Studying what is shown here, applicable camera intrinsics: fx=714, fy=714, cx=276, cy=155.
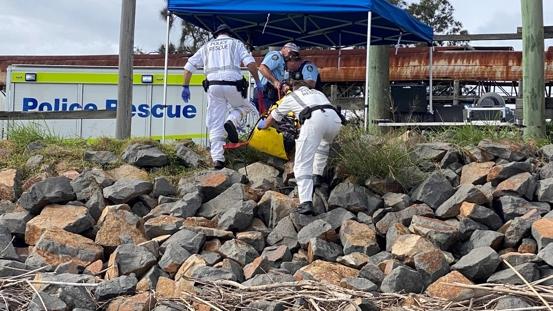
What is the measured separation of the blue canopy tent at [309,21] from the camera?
909 centimetres

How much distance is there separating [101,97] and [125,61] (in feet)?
13.0

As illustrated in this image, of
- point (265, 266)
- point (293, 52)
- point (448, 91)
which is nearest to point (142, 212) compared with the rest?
point (265, 266)

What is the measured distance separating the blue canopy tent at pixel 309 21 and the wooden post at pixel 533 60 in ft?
6.00

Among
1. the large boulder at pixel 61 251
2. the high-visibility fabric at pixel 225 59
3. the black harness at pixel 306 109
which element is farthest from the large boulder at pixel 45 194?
the black harness at pixel 306 109

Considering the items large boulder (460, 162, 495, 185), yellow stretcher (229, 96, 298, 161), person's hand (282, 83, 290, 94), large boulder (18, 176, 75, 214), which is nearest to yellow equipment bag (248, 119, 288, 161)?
yellow stretcher (229, 96, 298, 161)

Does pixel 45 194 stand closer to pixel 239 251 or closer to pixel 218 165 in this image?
pixel 218 165

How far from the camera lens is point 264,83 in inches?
349

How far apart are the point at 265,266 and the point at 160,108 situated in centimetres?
790

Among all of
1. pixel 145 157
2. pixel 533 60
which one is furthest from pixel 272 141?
pixel 533 60

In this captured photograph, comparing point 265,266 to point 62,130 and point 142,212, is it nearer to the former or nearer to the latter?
point 142,212

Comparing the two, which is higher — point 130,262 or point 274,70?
point 274,70

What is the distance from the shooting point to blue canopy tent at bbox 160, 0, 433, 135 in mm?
9086

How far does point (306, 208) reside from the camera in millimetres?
6242

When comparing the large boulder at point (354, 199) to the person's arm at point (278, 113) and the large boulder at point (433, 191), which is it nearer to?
the large boulder at point (433, 191)
